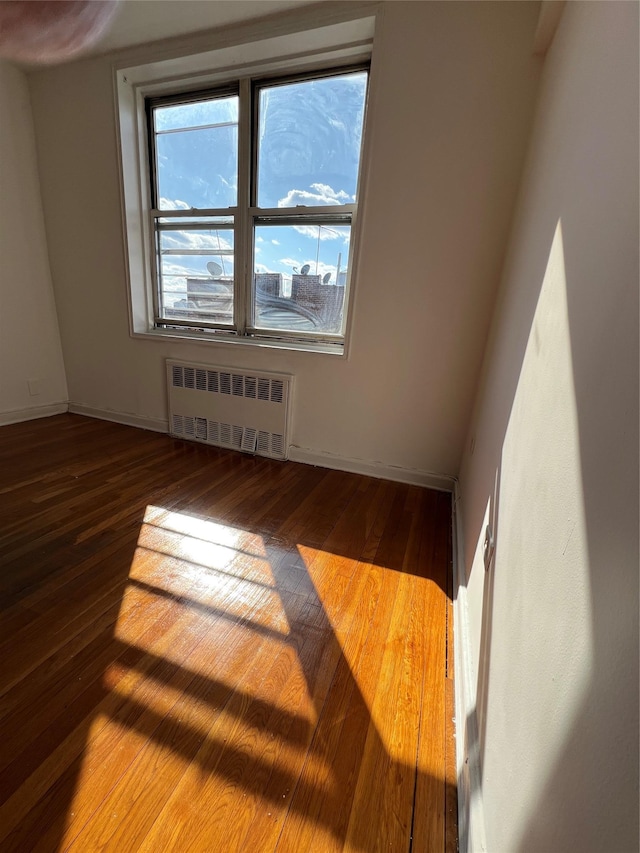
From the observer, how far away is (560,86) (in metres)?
1.23

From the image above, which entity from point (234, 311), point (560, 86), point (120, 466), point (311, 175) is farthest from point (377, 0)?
point (120, 466)

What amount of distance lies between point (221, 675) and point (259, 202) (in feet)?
9.72

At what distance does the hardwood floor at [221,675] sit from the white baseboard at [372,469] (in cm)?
38

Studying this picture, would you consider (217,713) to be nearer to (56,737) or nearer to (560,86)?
(56,737)

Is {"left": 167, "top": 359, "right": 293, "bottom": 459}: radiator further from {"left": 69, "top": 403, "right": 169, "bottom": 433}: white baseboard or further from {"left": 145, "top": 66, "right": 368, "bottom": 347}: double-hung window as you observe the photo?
{"left": 145, "top": 66, "right": 368, "bottom": 347}: double-hung window

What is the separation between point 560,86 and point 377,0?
Result: 4.71 feet

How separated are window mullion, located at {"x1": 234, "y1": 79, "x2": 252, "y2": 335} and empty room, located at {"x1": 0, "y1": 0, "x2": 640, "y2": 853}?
27 millimetres

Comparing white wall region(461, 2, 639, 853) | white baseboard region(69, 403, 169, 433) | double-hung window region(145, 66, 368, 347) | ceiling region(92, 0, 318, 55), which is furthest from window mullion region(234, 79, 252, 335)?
white wall region(461, 2, 639, 853)

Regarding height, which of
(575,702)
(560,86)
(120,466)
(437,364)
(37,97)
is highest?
(37,97)

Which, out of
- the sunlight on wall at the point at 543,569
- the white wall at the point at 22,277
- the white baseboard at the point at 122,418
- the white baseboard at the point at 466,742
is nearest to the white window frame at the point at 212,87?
the white baseboard at the point at 122,418

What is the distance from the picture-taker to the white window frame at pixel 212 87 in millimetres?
2168

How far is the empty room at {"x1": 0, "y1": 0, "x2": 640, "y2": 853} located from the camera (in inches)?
24.0

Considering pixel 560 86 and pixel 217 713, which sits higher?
pixel 560 86

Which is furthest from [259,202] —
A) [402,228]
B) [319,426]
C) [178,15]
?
[319,426]
